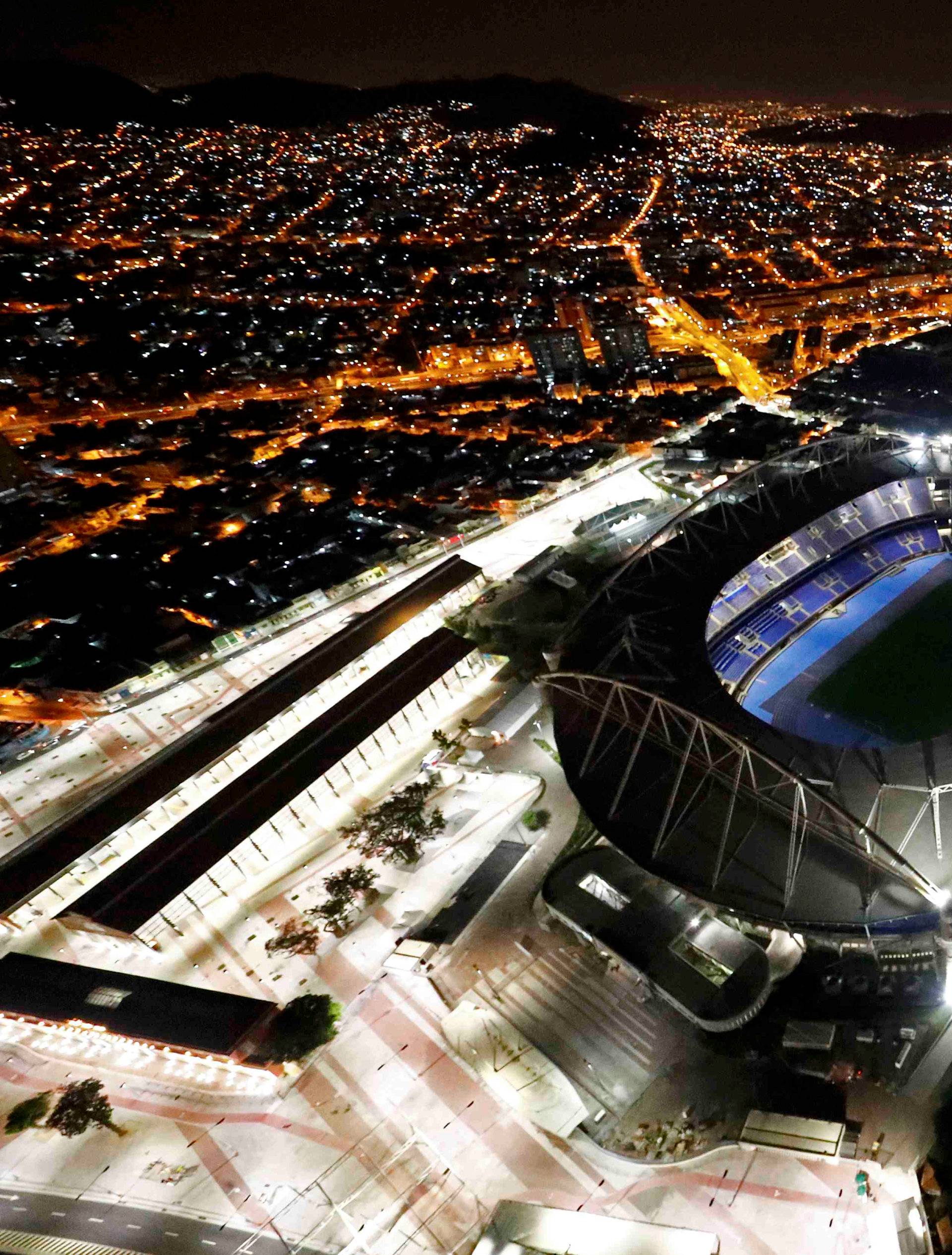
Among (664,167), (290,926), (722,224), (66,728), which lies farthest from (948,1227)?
(664,167)

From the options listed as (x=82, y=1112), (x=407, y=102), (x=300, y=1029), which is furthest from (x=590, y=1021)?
(x=407, y=102)

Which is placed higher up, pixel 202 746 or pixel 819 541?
pixel 202 746

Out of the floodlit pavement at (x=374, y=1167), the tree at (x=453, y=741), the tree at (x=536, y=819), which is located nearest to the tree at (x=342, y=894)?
the floodlit pavement at (x=374, y=1167)

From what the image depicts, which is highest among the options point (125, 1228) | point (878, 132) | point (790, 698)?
point (878, 132)


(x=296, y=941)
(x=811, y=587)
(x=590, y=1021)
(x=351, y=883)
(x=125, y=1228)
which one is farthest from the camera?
(x=811, y=587)

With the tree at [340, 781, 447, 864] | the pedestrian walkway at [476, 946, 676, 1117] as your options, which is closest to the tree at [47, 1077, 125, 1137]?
the tree at [340, 781, 447, 864]

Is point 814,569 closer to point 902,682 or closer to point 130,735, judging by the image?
point 902,682

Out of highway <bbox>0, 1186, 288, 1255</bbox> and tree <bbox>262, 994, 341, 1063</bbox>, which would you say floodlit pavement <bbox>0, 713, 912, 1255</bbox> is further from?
tree <bbox>262, 994, 341, 1063</bbox>
